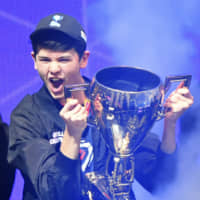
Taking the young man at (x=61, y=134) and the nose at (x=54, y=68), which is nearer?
the young man at (x=61, y=134)

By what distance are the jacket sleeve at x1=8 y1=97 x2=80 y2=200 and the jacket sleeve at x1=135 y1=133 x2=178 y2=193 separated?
0.89 ft

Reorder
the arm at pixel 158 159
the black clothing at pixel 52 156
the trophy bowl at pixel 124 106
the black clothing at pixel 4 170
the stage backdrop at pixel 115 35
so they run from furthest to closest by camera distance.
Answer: the stage backdrop at pixel 115 35, the black clothing at pixel 4 170, the arm at pixel 158 159, the black clothing at pixel 52 156, the trophy bowl at pixel 124 106

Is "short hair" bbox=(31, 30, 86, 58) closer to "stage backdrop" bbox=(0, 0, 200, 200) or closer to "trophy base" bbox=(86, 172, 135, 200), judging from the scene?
"trophy base" bbox=(86, 172, 135, 200)

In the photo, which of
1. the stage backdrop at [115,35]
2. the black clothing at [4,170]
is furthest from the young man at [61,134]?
the stage backdrop at [115,35]

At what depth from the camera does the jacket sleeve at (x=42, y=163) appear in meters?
0.70

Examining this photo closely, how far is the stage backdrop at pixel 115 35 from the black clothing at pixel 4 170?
348 mm

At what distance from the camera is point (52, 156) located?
735 millimetres

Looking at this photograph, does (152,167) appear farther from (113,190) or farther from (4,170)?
(4,170)

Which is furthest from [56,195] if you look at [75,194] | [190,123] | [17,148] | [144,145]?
[190,123]

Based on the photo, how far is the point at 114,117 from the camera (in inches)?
24.8

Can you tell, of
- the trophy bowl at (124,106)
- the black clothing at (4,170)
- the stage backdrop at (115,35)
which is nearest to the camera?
the trophy bowl at (124,106)

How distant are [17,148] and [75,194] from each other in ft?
0.70

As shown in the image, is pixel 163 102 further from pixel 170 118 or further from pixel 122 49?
pixel 122 49

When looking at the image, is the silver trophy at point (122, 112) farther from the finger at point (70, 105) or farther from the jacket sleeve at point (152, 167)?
the jacket sleeve at point (152, 167)
